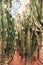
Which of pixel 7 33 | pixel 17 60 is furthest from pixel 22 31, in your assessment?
pixel 17 60

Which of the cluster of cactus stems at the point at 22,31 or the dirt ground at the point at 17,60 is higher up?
the cluster of cactus stems at the point at 22,31

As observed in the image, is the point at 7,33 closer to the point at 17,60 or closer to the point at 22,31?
the point at 22,31

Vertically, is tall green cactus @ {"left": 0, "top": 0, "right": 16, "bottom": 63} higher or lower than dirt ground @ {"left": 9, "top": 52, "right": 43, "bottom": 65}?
higher

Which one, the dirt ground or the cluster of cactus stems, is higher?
the cluster of cactus stems

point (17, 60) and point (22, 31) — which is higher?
point (22, 31)

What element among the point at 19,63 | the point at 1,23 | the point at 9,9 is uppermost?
the point at 9,9

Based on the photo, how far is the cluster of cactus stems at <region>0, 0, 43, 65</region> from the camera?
199 centimetres

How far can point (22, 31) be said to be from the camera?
200 centimetres

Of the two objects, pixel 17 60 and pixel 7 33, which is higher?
pixel 7 33

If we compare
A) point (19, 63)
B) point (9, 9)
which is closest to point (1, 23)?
point (9, 9)

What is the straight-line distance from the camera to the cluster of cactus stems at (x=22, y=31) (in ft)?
6.54

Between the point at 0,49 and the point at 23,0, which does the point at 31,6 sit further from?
the point at 0,49

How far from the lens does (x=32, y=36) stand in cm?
201

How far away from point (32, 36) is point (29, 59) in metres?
0.23
